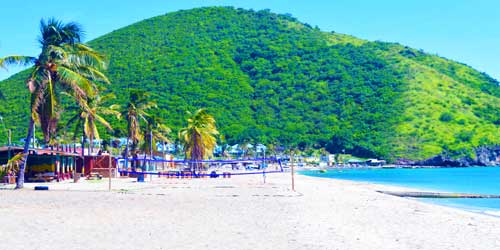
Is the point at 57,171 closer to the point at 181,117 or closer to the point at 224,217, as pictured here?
the point at 224,217

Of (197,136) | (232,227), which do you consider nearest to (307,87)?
(197,136)

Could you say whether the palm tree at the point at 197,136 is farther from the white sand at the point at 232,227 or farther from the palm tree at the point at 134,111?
the white sand at the point at 232,227

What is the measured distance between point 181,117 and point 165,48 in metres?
27.6

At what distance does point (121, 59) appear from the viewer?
128m

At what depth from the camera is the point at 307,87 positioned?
14162 cm

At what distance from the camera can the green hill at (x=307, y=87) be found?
128m

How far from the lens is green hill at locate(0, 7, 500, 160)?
128250 millimetres

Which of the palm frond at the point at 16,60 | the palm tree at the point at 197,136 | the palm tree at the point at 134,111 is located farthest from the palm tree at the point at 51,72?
the palm tree at the point at 197,136

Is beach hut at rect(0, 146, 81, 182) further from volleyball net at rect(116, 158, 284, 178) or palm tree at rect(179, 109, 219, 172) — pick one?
palm tree at rect(179, 109, 219, 172)

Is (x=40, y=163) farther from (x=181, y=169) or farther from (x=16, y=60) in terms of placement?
(x=181, y=169)

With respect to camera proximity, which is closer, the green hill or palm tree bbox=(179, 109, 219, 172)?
palm tree bbox=(179, 109, 219, 172)

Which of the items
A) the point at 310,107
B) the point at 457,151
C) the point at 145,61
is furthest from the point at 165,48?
the point at 457,151

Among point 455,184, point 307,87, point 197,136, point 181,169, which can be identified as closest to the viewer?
point 455,184

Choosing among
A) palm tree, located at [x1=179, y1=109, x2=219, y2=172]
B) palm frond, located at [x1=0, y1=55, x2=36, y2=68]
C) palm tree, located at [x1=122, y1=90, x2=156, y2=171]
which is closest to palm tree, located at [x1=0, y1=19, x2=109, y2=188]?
palm frond, located at [x1=0, y1=55, x2=36, y2=68]
